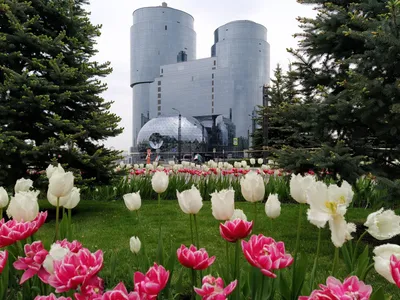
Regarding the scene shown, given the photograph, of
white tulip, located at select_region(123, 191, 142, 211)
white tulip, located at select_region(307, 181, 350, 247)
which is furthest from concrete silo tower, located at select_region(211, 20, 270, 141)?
white tulip, located at select_region(307, 181, 350, 247)

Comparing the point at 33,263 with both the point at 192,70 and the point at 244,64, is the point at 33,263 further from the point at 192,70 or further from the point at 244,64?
the point at 192,70

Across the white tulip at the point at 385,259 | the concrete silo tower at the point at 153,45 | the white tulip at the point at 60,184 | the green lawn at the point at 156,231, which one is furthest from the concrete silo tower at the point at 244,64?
the white tulip at the point at 385,259

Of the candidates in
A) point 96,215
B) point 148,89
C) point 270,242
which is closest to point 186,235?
point 96,215

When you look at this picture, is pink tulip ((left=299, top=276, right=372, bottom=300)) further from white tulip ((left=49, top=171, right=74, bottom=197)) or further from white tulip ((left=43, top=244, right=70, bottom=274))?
white tulip ((left=49, top=171, right=74, bottom=197))

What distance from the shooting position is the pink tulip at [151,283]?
1001 mm

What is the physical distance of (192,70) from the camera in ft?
282

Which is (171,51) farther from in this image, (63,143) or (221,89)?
(63,143)

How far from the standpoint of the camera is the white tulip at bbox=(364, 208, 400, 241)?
4.19 ft

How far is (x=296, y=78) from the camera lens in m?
5.44

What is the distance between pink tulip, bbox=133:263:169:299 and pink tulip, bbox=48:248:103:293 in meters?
0.14

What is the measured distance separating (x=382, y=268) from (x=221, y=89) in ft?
266

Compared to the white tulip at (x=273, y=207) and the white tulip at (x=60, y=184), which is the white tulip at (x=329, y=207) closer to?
the white tulip at (x=273, y=207)

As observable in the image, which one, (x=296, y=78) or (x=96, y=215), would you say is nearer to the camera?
(x=296, y=78)

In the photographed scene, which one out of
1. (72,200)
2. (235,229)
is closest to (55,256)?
(235,229)
